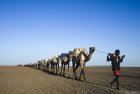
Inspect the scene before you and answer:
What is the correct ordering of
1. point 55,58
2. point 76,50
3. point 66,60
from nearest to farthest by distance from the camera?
point 76,50 < point 66,60 < point 55,58

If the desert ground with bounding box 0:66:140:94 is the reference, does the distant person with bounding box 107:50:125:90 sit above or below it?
above

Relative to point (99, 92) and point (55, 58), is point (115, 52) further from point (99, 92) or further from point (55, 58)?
point (55, 58)

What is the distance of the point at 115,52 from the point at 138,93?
3370 mm

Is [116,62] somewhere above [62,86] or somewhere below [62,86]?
above

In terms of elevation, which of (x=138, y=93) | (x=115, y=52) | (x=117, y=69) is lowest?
(x=138, y=93)

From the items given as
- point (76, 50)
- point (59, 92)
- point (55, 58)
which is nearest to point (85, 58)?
point (76, 50)

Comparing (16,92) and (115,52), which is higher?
(115,52)

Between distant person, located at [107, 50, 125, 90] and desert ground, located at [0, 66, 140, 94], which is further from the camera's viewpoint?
distant person, located at [107, 50, 125, 90]

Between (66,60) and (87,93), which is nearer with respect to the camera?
(87,93)

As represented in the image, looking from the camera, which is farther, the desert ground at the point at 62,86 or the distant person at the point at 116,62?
the distant person at the point at 116,62

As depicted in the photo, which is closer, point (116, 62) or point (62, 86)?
point (116, 62)

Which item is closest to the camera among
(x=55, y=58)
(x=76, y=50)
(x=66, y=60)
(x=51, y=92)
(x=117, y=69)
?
(x=51, y=92)

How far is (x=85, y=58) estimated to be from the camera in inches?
937

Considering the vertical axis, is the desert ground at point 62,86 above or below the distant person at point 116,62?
below
